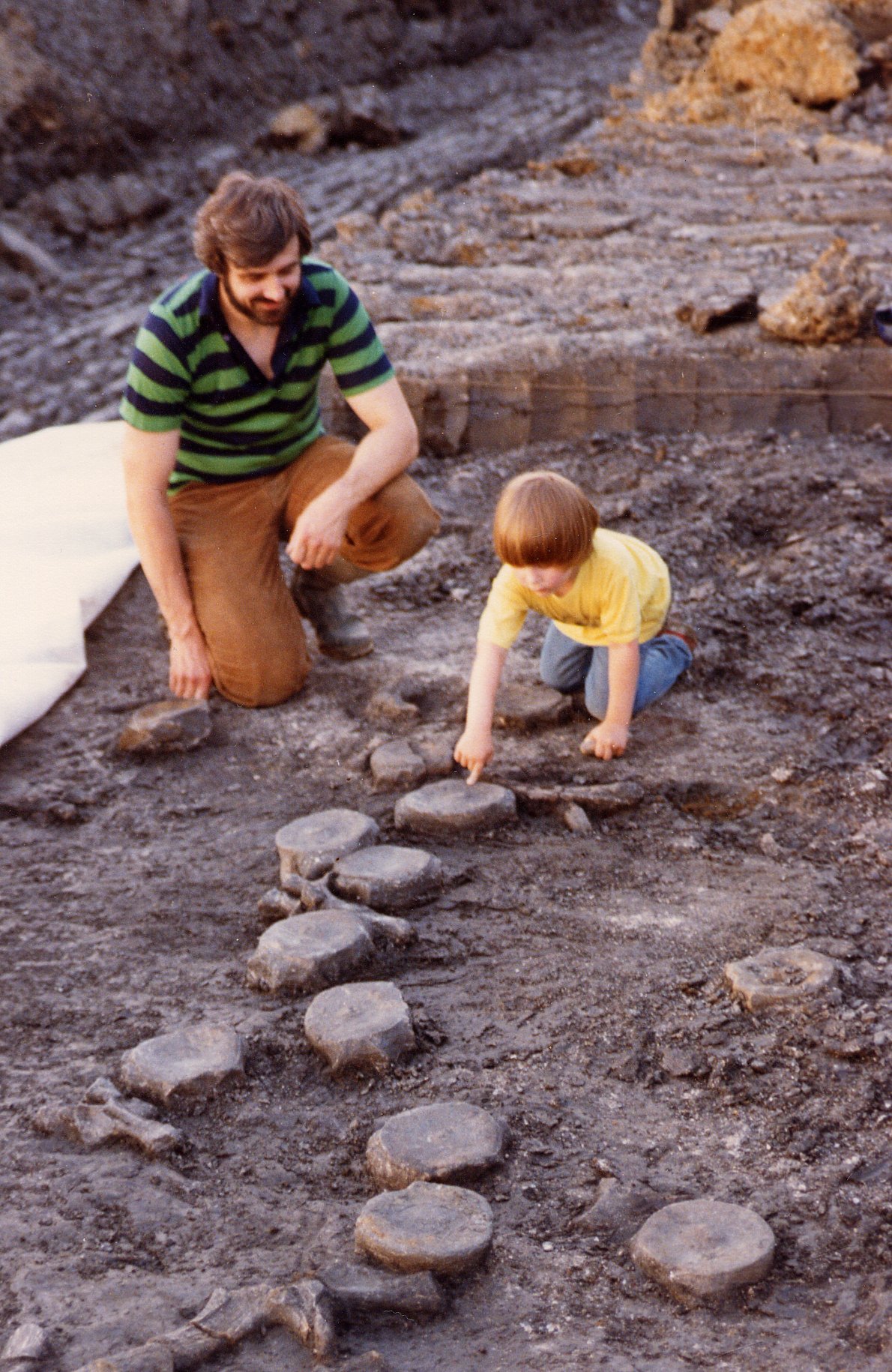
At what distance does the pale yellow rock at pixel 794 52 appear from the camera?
9.84m

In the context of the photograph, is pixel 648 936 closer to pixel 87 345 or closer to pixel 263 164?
pixel 87 345

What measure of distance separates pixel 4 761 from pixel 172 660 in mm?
509

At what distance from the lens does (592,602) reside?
3.03 metres

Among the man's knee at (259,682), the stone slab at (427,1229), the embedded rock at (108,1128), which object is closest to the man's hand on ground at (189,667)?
the man's knee at (259,682)

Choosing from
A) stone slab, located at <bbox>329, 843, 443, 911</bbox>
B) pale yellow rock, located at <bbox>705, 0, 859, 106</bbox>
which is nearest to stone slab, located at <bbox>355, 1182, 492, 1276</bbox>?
stone slab, located at <bbox>329, 843, 443, 911</bbox>

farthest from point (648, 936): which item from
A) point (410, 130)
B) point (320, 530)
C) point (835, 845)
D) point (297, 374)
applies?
point (410, 130)

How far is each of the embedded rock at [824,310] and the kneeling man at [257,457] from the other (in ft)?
6.48

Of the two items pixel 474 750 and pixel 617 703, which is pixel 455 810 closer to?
pixel 474 750

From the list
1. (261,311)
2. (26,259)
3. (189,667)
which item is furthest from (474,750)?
(26,259)

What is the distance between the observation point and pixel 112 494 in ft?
14.6

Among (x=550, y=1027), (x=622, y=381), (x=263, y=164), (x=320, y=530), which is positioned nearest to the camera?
(x=550, y=1027)

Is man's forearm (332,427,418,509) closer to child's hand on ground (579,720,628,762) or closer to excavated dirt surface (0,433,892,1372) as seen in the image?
excavated dirt surface (0,433,892,1372)

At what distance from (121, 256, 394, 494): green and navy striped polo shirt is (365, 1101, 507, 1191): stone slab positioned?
1.89 metres

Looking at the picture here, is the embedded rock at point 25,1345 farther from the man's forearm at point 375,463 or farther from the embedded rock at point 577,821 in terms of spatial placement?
the man's forearm at point 375,463
